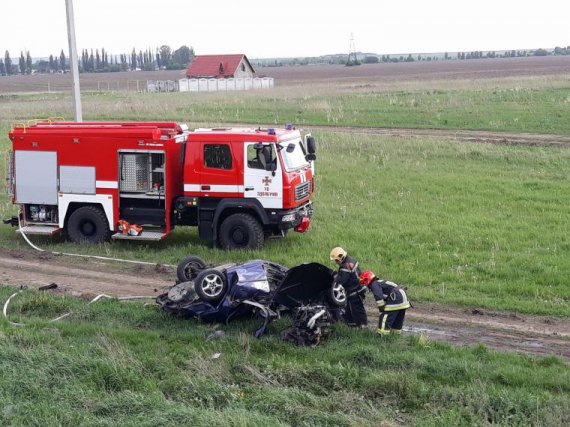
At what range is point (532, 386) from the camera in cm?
952

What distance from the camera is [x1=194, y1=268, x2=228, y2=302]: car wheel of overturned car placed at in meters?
12.1

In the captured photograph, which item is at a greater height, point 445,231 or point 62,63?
point 62,63

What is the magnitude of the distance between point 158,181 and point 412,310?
690cm

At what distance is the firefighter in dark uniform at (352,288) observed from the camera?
11.8 meters

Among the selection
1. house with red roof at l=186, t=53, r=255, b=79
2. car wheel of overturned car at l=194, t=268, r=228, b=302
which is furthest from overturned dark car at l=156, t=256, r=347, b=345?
house with red roof at l=186, t=53, r=255, b=79

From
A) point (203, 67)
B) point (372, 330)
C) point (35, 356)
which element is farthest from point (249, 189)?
point (203, 67)

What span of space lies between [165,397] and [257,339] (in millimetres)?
2265

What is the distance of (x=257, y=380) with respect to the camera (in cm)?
977

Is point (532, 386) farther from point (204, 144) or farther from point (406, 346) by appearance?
point (204, 144)

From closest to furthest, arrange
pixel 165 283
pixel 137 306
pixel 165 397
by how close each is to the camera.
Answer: pixel 165 397 → pixel 137 306 → pixel 165 283

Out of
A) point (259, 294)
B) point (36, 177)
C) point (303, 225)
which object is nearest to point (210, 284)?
point (259, 294)

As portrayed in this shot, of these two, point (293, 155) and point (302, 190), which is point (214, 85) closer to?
point (293, 155)

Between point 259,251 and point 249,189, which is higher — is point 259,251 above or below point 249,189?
below

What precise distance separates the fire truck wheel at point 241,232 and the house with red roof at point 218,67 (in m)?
73.4
